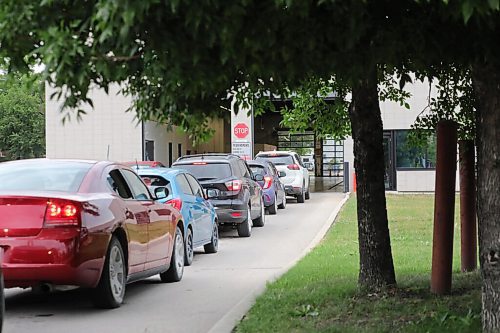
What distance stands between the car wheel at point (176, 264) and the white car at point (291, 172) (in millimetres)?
A: 16897

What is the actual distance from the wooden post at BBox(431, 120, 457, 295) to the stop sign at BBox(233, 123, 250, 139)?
22509 mm

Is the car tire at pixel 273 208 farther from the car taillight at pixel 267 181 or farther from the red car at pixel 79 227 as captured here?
the red car at pixel 79 227

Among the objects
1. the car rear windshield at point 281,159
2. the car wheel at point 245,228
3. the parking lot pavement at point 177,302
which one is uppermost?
the car rear windshield at point 281,159

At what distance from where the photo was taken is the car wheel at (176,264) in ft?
35.3

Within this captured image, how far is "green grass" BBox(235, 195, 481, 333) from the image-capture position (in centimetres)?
656

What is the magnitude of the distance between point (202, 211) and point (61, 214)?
20.7ft

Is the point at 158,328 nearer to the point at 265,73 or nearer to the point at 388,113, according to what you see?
the point at 265,73

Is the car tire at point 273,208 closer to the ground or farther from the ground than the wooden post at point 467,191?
closer to the ground

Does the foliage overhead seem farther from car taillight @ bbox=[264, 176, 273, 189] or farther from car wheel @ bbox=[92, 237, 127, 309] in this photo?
car wheel @ bbox=[92, 237, 127, 309]

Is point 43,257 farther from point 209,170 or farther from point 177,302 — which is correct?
point 209,170

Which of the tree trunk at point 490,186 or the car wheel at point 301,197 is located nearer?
the tree trunk at point 490,186

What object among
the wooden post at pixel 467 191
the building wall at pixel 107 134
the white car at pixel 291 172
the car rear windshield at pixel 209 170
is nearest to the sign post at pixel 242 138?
the white car at pixel 291 172

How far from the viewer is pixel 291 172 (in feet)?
94.8

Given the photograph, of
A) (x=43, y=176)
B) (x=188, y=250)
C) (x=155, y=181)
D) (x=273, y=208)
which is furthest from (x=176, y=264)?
(x=273, y=208)
